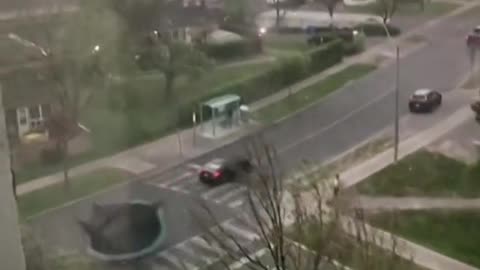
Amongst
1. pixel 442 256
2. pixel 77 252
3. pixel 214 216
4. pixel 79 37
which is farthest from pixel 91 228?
pixel 442 256

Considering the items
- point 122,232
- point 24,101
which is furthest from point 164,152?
point 24,101

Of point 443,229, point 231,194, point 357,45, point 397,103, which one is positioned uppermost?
point 357,45

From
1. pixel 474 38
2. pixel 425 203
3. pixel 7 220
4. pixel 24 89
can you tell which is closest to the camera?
pixel 7 220

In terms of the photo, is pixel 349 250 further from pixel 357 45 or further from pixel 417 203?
pixel 357 45

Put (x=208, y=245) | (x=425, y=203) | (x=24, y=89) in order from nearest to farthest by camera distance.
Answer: (x=24, y=89) → (x=208, y=245) → (x=425, y=203)

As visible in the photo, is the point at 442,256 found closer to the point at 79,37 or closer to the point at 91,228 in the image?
the point at 91,228

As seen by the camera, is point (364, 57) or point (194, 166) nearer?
point (194, 166)

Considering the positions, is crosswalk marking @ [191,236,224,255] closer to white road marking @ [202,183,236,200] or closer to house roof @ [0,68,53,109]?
white road marking @ [202,183,236,200]
